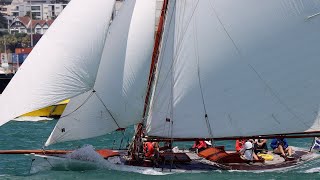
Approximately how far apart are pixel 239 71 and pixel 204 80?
1047mm

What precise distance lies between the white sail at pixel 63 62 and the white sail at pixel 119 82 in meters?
0.58

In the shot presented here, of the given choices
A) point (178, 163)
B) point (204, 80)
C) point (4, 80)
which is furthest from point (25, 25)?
point (204, 80)

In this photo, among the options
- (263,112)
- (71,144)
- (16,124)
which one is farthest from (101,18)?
(16,124)

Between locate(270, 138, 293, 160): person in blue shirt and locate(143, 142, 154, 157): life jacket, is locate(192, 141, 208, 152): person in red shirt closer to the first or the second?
locate(270, 138, 293, 160): person in blue shirt

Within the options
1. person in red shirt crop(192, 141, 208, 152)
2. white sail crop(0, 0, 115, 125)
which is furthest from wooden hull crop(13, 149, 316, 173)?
white sail crop(0, 0, 115, 125)

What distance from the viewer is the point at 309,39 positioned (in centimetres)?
3058

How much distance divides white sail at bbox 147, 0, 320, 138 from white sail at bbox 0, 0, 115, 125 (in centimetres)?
207

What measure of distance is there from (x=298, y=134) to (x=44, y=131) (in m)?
26.3

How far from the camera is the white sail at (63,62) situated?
28609 millimetres

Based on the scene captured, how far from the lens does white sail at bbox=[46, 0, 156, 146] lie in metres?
29.9

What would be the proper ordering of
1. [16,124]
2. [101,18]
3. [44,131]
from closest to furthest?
[101,18] < [44,131] < [16,124]

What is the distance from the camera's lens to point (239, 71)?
30.5 m

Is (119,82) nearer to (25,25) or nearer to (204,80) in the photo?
(204,80)

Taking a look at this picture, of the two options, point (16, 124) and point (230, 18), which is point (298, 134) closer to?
point (230, 18)
